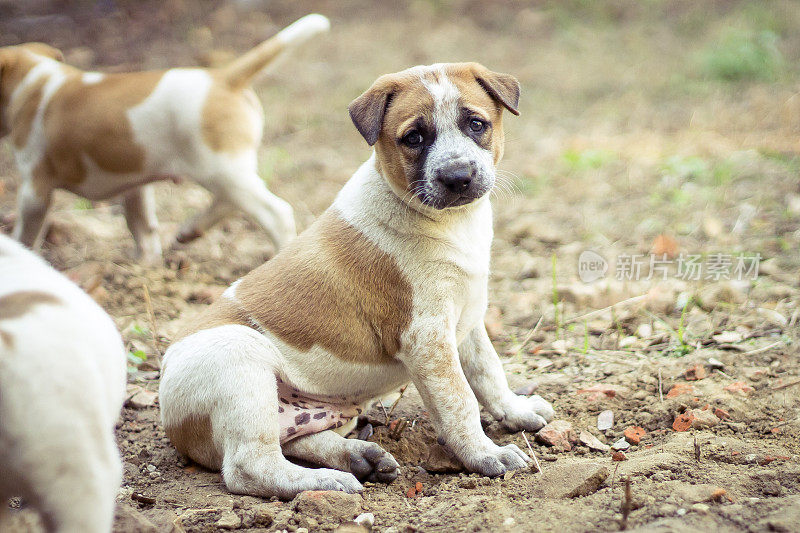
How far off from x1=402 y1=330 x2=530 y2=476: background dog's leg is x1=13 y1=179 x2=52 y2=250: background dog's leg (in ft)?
13.1

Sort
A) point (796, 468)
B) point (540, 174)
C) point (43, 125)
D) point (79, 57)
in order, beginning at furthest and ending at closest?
1. point (79, 57)
2. point (540, 174)
3. point (43, 125)
4. point (796, 468)

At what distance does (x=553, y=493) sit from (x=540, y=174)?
5383 mm

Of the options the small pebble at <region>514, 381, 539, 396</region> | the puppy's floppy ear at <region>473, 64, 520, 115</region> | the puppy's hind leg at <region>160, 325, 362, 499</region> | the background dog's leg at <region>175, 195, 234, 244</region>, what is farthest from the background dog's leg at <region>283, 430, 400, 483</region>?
the background dog's leg at <region>175, 195, 234, 244</region>

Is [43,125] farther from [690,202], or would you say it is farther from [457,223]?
[690,202]

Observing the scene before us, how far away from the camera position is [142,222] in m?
6.46

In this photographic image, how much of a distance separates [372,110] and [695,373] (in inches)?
90.6

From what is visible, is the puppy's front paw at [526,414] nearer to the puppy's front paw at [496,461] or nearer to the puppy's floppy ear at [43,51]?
the puppy's front paw at [496,461]

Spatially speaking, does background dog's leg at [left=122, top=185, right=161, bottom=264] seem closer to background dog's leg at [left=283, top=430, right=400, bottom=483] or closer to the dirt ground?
the dirt ground

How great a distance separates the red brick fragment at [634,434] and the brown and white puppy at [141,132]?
2992mm

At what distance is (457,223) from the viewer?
3.61m

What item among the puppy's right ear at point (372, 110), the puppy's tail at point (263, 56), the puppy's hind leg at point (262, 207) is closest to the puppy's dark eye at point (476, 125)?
the puppy's right ear at point (372, 110)

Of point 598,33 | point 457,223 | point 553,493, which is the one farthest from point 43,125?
point 598,33

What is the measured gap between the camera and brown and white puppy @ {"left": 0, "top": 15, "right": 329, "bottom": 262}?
5691 mm

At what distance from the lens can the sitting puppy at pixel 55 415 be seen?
6.59ft
